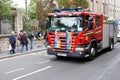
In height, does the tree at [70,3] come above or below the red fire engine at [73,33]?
Answer: above

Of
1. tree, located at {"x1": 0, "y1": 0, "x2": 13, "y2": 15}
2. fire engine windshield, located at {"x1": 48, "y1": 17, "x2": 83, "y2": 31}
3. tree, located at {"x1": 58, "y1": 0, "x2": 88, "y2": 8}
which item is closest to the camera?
fire engine windshield, located at {"x1": 48, "y1": 17, "x2": 83, "y2": 31}

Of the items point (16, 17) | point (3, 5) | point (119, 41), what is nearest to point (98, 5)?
point (119, 41)

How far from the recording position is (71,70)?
40.1 feet

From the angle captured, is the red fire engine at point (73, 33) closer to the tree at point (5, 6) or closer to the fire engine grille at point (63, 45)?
the fire engine grille at point (63, 45)

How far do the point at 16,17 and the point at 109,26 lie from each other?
8.26 meters

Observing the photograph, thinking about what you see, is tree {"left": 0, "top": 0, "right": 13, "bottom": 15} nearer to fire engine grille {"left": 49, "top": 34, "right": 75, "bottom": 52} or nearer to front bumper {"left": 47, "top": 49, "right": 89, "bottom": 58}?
fire engine grille {"left": 49, "top": 34, "right": 75, "bottom": 52}

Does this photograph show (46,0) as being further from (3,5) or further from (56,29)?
(56,29)

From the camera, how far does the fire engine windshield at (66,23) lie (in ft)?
46.7

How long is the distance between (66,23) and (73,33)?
78 cm

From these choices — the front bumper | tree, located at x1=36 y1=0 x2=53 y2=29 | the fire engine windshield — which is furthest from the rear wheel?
tree, located at x1=36 y1=0 x2=53 y2=29

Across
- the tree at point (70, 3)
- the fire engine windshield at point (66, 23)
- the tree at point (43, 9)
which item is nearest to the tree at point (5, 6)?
the fire engine windshield at point (66, 23)

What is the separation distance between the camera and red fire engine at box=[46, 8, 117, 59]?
14.1 m

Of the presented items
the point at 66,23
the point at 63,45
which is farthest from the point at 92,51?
the point at 66,23

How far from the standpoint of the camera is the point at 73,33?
1413 centimetres
